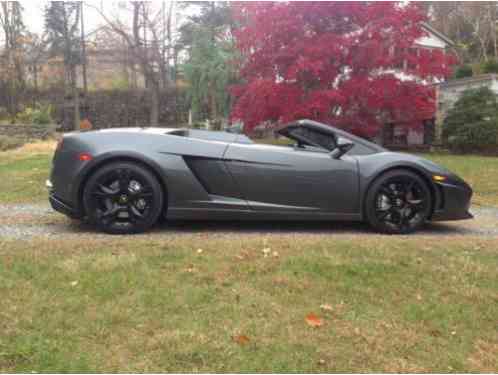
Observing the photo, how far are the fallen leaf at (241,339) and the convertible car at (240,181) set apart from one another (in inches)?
73.2

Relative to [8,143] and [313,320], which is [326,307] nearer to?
[313,320]

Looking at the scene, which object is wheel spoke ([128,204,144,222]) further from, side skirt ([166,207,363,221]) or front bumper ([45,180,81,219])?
front bumper ([45,180,81,219])

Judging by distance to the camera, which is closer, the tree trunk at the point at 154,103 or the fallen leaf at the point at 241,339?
the fallen leaf at the point at 241,339

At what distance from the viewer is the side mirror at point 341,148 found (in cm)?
386

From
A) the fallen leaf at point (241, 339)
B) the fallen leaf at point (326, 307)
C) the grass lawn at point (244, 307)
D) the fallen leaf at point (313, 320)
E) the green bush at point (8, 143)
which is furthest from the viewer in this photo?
the green bush at point (8, 143)

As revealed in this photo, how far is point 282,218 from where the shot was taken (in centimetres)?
387

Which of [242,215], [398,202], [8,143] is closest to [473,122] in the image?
[398,202]

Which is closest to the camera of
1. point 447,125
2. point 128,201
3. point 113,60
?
point 128,201

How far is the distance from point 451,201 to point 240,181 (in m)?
1.97

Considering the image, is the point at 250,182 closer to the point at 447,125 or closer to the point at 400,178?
the point at 400,178

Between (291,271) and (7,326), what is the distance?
1601 millimetres

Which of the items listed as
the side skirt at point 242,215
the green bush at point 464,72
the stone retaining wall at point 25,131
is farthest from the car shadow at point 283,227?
the green bush at point 464,72

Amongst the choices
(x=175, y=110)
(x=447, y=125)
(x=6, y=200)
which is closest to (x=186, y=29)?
(x=175, y=110)

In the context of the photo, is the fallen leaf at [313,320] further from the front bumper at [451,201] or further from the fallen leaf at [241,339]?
the front bumper at [451,201]
